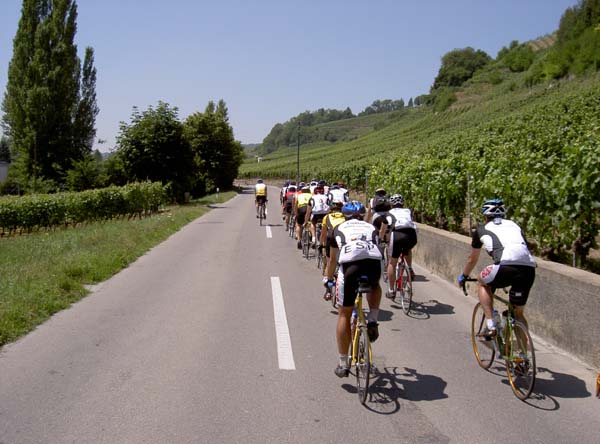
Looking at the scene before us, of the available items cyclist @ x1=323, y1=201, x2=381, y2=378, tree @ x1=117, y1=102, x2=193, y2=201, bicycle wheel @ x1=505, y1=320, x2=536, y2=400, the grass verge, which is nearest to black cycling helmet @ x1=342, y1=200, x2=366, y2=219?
cyclist @ x1=323, y1=201, x2=381, y2=378

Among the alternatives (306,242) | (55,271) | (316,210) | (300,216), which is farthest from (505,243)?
(300,216)

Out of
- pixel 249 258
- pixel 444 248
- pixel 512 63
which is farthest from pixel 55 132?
pixel 512 63

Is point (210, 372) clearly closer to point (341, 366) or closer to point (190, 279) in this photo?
point (341, 366)

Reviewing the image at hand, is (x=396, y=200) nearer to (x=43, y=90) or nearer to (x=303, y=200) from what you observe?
(x=303, y=200)

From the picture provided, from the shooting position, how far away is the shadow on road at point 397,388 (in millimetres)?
5008

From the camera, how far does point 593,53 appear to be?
202 ft

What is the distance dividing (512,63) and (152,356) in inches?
4611

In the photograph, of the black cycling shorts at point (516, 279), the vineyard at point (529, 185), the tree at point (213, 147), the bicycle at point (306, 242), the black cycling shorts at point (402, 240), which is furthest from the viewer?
the tree at point (213, 147)

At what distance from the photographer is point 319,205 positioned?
13445mm

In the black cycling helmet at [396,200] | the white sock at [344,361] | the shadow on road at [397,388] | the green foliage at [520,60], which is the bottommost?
the shadow on road at [397,388]

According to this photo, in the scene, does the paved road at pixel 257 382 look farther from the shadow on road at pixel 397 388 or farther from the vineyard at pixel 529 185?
the vineyard at pixel 529 185

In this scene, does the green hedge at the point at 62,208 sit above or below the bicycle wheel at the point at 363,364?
below

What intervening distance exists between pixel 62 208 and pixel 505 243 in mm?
27100

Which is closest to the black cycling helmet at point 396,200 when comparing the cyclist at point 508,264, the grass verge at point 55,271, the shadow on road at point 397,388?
the cyclist at point 508,264
